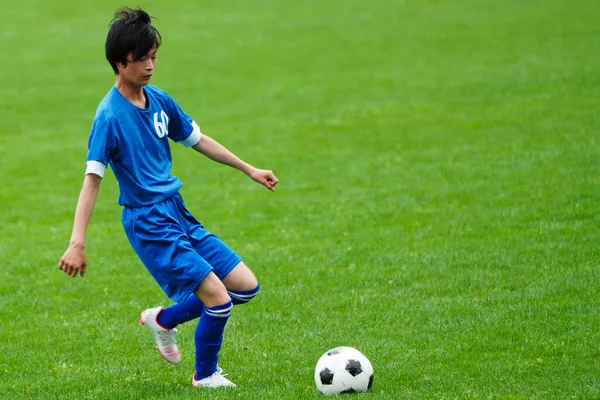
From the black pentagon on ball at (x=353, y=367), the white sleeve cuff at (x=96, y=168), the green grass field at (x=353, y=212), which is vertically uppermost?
the white sleeve cuff at (x=96, y=168)

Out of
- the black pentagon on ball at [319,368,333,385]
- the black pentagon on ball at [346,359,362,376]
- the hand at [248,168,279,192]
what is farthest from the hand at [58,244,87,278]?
the black pentagon on ball at [346,359,362,376]

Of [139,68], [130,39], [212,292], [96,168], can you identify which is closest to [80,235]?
[96,168]

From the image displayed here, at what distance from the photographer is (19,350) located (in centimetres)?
729

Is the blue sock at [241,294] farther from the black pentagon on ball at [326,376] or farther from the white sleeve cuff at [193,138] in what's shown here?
the white sleeve cuff at [193,138]

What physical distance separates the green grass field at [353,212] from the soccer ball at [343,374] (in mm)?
110

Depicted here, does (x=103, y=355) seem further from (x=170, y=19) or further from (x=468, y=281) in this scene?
(x=170, y=19)

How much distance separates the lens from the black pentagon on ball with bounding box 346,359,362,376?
5.74m

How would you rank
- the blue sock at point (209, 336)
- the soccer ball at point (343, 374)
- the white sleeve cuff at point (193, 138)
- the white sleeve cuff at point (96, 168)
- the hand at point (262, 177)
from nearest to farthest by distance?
the white sleeve cuff at point (96, 168)
the soccer ball at point (343, 374)
the blue sock at point (209, 336)
the hand at point (262, 177)
the white sleeve cuff at point (193, 138)

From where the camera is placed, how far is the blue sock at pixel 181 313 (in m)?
6.26

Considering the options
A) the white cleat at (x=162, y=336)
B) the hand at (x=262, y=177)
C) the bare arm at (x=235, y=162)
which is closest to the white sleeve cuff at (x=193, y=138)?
the bare arm at (x=235, y=162)

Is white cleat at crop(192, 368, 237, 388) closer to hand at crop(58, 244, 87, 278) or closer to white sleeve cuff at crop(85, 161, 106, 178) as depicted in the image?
hand at crop(58, 244, 87, 278)

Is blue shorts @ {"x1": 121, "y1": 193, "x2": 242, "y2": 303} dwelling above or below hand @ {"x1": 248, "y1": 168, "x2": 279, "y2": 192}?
below

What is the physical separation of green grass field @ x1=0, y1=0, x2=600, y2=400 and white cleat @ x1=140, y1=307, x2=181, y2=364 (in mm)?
150

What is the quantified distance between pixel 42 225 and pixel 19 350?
4.89 m
